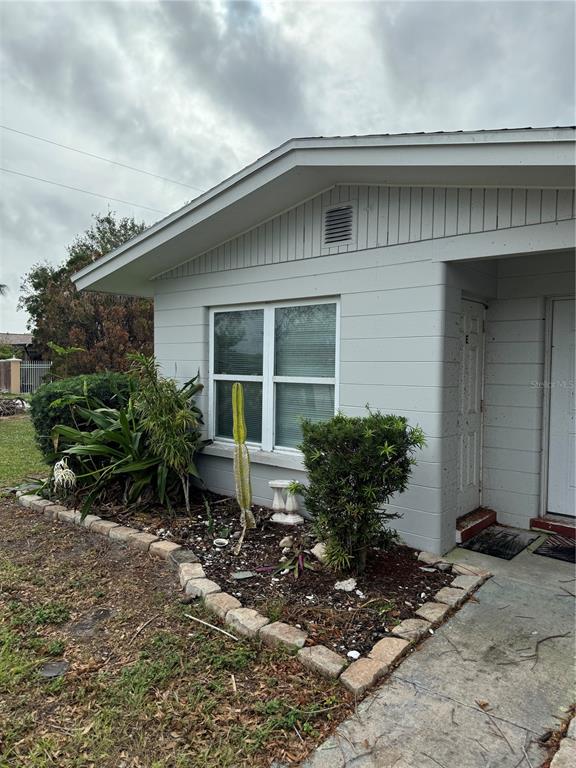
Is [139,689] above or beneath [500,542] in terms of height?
beneath

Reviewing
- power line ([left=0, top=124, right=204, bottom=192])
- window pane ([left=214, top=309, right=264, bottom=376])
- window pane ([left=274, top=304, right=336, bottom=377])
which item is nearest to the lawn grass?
window pane ([left=214, top=309, right=264, bottom=376])

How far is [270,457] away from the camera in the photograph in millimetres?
5242

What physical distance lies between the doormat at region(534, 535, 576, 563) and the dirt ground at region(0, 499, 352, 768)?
8.23ft

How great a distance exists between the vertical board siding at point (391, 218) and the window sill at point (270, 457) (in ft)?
6.71

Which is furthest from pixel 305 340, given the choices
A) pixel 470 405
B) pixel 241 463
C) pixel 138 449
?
pixel 138 449

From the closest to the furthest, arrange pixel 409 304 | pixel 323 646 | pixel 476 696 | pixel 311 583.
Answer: pixel 476 696 → pixel 323 646 → pixel 311 583 → pixel 409 304

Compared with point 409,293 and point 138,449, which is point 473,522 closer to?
point 409,293

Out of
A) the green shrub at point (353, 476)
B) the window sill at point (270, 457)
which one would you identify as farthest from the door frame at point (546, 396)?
the window sill at point (270, 457)

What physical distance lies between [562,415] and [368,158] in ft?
9.59

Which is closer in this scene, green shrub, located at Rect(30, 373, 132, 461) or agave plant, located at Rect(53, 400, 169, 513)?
agave plant, located at Rect(53, 400, 169, 513)

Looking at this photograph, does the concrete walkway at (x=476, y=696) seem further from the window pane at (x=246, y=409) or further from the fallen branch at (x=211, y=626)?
the window pane at (x=246, y=409)

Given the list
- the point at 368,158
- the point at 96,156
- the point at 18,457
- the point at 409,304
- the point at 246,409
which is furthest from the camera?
the point at 96,156

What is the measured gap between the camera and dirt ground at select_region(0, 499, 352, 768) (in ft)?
7.06

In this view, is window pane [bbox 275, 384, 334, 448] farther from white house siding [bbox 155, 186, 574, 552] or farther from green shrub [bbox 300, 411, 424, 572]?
green shrub [bbox 300, 411, 424, 572]
